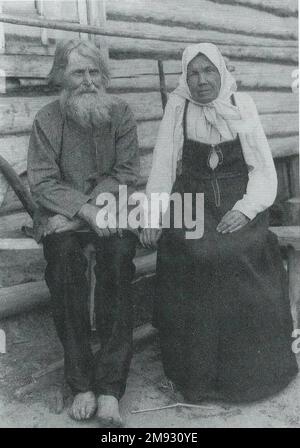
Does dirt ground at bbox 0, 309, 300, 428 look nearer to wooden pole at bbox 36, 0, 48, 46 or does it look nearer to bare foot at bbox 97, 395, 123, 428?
bare foot at bbox 97, 395, 123, 428

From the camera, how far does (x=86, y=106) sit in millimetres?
2807

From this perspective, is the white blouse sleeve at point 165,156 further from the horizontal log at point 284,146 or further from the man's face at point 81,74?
the horizontal log at point 284,146

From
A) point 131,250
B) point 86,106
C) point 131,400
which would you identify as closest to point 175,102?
point 86,106

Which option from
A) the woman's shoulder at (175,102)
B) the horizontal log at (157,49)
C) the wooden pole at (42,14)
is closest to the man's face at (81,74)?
the woman's shoulder at (175,102)

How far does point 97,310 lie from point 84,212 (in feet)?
1.46

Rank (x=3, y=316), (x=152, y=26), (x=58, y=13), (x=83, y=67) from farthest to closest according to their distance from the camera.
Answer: (x=152, y=26) → (x=58, y=13) → (x=3, y=316) → (x=83, y=67)

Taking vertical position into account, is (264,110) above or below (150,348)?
above

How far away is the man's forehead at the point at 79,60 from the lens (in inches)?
109

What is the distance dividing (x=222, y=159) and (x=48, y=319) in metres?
1.33

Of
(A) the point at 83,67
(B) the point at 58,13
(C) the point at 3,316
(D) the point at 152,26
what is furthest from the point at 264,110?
(C) the point at 3,316

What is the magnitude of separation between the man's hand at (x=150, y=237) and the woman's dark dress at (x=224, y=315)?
0.24 feet

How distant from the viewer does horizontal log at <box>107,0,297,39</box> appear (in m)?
3.80
